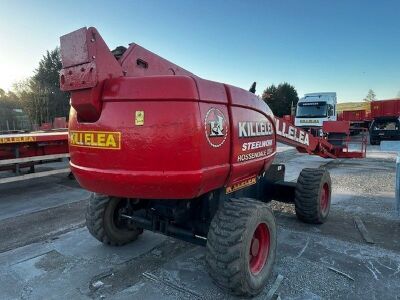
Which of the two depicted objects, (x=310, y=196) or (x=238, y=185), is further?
(x=310, y=196)

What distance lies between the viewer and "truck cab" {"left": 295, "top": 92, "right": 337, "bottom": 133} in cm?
1808

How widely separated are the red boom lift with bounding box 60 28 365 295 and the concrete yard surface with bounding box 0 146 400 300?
1.38ft

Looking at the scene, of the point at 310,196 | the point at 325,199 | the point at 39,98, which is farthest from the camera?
the point at 39,98

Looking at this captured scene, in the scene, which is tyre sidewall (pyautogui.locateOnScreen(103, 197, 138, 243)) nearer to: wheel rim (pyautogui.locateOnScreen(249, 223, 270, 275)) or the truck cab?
wheel rim (pyautogui.locateOnScreen(249, 223, 270, 275))

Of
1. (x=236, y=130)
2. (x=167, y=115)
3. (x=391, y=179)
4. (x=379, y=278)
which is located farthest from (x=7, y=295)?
(x=391, y=179)

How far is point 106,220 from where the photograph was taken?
3738 mm

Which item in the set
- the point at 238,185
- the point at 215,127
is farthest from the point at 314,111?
the point at 215,127

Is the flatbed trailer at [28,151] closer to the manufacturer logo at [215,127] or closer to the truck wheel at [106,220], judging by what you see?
the truck wheel at [106,220]

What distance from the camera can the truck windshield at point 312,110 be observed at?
18.2 meters

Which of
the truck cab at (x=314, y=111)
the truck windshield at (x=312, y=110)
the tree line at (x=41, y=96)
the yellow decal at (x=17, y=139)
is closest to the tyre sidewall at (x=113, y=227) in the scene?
the yellow decal at (x=17, y=139)

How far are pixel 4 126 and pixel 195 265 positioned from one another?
35057mm

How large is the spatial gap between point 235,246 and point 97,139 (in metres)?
1.33

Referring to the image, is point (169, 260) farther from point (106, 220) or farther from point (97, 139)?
point (97, 139)

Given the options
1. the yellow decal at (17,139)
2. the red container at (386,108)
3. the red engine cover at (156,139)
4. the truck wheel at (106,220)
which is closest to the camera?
the red engine cover at (156,139)
